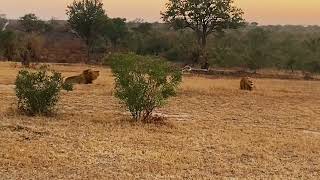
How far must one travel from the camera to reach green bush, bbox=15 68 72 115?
1432 centimetres

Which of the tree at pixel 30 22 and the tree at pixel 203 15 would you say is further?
the tree at pixel 30 22

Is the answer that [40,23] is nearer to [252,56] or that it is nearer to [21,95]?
[252,56]

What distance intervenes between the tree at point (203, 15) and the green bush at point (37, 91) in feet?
88.5

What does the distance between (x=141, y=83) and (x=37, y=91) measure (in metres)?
2.58

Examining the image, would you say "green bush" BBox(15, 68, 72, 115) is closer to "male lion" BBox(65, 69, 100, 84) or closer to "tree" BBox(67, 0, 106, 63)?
"male lion" BBox(65, 69, 100, 84)

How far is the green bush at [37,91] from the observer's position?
1432 centimetres

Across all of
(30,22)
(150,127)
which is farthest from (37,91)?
(30,22)

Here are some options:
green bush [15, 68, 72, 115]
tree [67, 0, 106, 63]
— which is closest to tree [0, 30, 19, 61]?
tree [67, 0, 106, 63]

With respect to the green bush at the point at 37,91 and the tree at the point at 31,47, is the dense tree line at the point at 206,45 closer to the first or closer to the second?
the tree at the point at 31,47

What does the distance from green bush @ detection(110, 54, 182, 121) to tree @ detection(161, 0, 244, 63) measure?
86.5 ft

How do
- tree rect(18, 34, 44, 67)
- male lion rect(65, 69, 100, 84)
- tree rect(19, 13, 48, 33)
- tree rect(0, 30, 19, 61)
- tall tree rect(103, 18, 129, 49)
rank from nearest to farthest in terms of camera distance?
male lion rect(65, 69, 100, 84)
tree rect(18, 34, 44, 67)
tree rect(0, 30, 19, 61)
tall tree rect(103, 18, 129, 49)
tree rect(19, 13, 48, 33)

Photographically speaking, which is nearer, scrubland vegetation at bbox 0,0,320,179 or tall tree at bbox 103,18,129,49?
scrubland vegetation at bbox 0,0,320,179

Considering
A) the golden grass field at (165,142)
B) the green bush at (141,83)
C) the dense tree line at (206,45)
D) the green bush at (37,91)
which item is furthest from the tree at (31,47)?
the green bush at (141,83)

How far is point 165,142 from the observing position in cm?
1185
